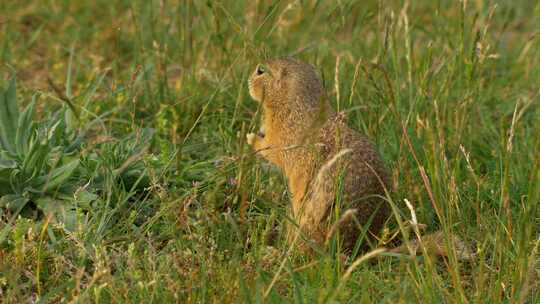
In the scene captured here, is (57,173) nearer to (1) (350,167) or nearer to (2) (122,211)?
(2) (122,211)

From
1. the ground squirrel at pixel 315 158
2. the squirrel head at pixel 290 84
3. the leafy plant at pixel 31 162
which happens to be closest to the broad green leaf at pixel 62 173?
the leafy plant at pixel 31 162

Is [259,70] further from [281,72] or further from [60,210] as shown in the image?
[60,210]

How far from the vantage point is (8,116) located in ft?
14.2

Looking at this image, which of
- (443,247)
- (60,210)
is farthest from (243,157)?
(60,210)

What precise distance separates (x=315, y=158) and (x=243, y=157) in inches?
42.8

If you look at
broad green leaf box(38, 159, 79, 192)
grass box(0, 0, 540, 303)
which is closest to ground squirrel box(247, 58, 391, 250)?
grass box(0, 0, 540, 303)

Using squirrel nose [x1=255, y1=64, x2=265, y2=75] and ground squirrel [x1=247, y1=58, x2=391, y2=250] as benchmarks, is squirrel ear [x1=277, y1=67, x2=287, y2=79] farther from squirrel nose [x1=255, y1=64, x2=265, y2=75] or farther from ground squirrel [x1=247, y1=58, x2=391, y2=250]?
squirrel nose [x1=255, y1=64, x2=265, y2=75]

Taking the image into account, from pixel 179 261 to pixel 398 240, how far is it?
1140 mm

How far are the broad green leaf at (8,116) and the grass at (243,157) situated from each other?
0.11m

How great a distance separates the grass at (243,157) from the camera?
323cm

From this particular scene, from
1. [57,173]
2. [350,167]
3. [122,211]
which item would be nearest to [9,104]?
[57,173]

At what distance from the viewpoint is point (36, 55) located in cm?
628

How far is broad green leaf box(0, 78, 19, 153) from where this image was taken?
4.26 m

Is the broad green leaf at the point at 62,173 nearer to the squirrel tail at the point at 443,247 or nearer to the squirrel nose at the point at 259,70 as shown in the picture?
the squirrel nose at the point at 259,70
